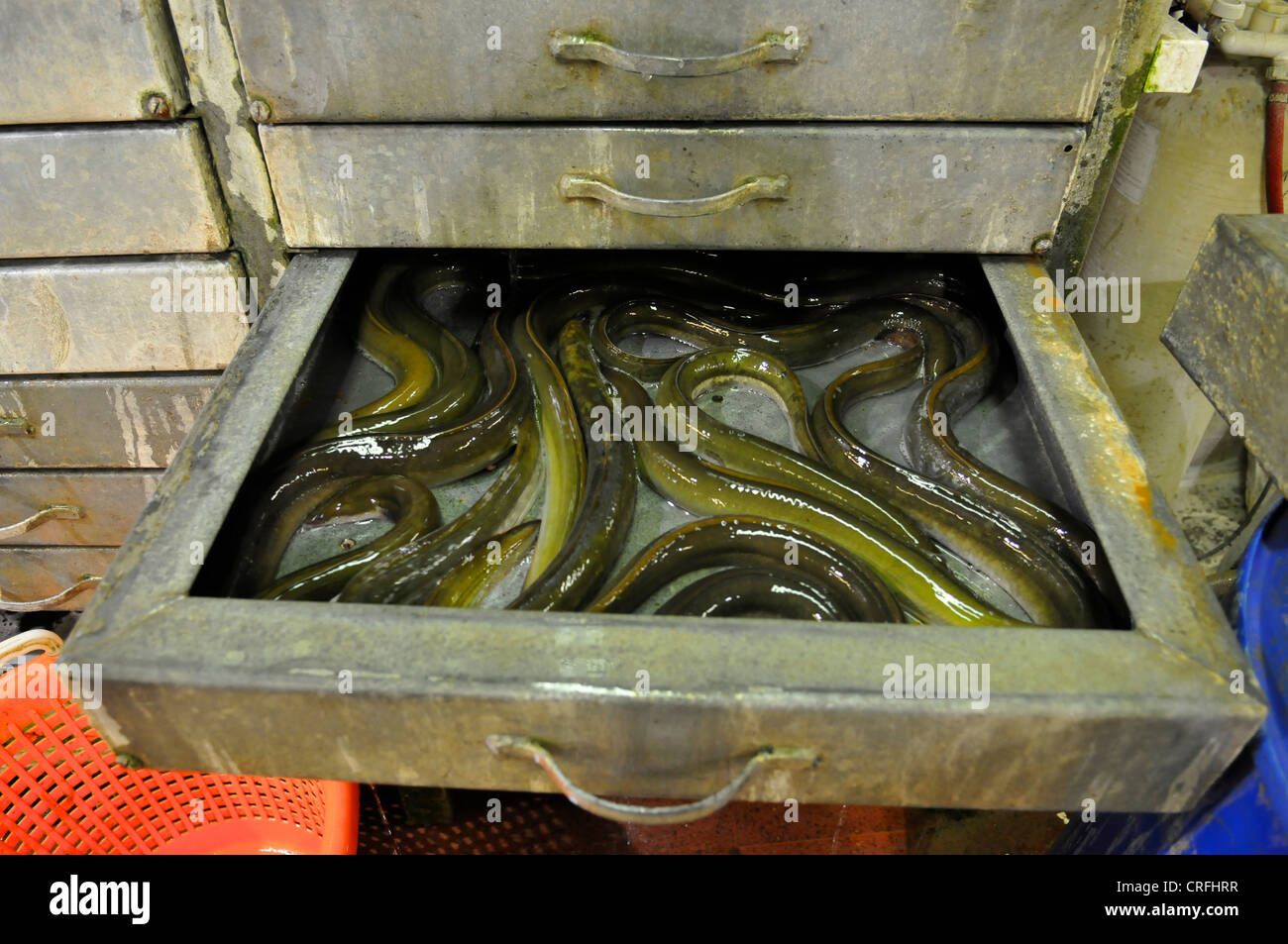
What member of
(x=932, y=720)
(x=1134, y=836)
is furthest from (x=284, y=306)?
(x=1134, y=836)

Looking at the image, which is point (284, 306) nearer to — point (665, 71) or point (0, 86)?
point (0, 86)

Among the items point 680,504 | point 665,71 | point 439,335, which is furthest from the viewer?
point 439,335

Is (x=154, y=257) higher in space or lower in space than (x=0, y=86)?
lower

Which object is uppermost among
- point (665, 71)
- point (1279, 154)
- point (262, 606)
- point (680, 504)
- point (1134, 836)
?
point (665, 71)

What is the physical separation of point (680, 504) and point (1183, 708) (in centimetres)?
74

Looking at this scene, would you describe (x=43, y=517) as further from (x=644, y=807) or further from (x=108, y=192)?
(x=644, y=807)

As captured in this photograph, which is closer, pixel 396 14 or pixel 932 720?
pixel 932 720

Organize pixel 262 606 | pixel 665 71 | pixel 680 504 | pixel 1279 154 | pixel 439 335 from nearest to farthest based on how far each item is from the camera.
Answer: pixel 262 606 < pixel 665 71 < pixel 680 504 < pixel 439 335 < pixel 1279 154

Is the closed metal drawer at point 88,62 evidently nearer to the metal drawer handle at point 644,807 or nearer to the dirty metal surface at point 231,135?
the dirty metal surface at point 231,135

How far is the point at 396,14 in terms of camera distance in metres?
1.31

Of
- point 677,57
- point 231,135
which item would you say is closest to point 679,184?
point 677,57

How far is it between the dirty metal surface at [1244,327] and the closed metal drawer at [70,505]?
7.37 ft

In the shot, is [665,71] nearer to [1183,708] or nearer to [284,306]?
[284,306]

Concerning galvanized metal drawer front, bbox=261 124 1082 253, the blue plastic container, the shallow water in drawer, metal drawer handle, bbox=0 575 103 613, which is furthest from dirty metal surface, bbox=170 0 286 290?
the blue plastic container
